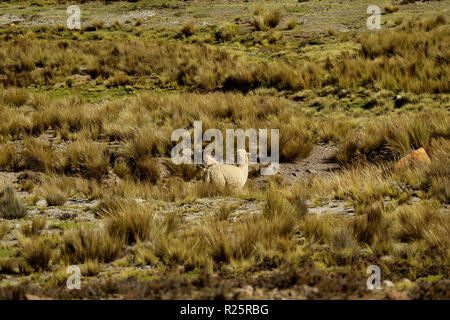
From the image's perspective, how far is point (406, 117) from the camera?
9.06 metres

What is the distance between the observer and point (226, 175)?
24.9 ft

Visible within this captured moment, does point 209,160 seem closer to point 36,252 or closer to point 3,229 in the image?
point 3,229

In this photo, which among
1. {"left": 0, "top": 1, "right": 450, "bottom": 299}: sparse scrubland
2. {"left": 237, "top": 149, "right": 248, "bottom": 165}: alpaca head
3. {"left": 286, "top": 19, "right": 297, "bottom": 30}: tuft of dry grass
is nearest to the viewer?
{"left": 0, "top": 1, "right": 450, "bottom": 299}: sparse scrubland

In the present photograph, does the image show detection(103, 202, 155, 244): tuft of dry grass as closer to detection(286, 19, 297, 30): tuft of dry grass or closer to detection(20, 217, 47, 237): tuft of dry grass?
detection(20, 217, 47, 237): tuft of dry grass

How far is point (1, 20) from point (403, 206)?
86.6 ft

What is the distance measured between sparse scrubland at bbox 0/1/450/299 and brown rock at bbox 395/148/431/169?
14cm

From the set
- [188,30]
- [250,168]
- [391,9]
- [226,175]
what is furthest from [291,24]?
[226,175]

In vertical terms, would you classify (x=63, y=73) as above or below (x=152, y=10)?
below
